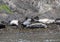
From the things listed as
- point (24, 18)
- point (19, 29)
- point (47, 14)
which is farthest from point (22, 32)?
point (47, 14)

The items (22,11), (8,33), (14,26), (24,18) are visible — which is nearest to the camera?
(8,33)

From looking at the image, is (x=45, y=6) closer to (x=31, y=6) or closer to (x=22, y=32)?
(x=31, y=6)

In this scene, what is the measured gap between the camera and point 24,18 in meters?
21.0

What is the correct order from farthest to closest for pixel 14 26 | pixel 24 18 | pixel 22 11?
pixel 22 11 < pixel 24 18 < pixel 14 26

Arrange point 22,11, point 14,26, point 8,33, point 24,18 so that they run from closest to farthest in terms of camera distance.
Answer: point 8,33 < point 14,26 < point 24,18 < point 22,11

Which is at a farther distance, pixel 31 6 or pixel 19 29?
pixel 31 6

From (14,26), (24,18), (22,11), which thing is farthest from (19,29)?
(22,11)

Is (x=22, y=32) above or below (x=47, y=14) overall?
below

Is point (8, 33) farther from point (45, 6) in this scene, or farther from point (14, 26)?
point (45, 6)

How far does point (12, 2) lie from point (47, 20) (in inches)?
155

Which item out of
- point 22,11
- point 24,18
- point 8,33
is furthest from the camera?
point 22,11

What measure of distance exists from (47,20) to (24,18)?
174cm

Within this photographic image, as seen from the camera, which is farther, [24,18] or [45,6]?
[45,6]

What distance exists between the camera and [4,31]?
18734 millimetres
